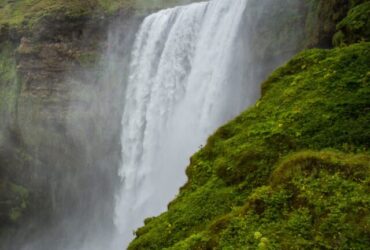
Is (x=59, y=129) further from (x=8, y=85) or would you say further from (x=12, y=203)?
(x=12, y=203)

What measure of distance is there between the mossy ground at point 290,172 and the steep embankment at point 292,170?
15mm

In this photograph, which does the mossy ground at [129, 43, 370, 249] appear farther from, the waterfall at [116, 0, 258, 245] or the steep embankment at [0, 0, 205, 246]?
the steep embankment at [0, 0, 205, 246]

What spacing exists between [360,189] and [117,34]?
3214 cm

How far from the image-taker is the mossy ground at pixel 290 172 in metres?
5.79

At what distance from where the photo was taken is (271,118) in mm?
8898

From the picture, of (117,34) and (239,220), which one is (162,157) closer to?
(117,34)

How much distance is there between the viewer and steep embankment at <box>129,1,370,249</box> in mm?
Answer: 5801

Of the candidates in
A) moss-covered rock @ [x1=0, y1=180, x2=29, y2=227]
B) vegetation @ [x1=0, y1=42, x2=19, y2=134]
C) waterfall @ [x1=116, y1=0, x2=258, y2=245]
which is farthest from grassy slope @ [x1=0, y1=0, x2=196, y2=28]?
moss-covered rock @ [x1=0, y1=180, x2=29, y2=227]

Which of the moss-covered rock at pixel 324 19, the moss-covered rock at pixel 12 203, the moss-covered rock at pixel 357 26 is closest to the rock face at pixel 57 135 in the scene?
the moss-covered rock at pixel 12 203

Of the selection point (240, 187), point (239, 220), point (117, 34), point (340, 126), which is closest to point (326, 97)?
point (340, 126)

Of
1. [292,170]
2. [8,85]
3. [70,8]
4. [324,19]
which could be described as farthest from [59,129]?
[292,170]

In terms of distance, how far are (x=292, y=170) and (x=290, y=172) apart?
0.05 m

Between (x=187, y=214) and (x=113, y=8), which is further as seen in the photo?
(x=113, y=8)

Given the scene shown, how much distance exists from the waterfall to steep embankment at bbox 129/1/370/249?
43.4 ft
